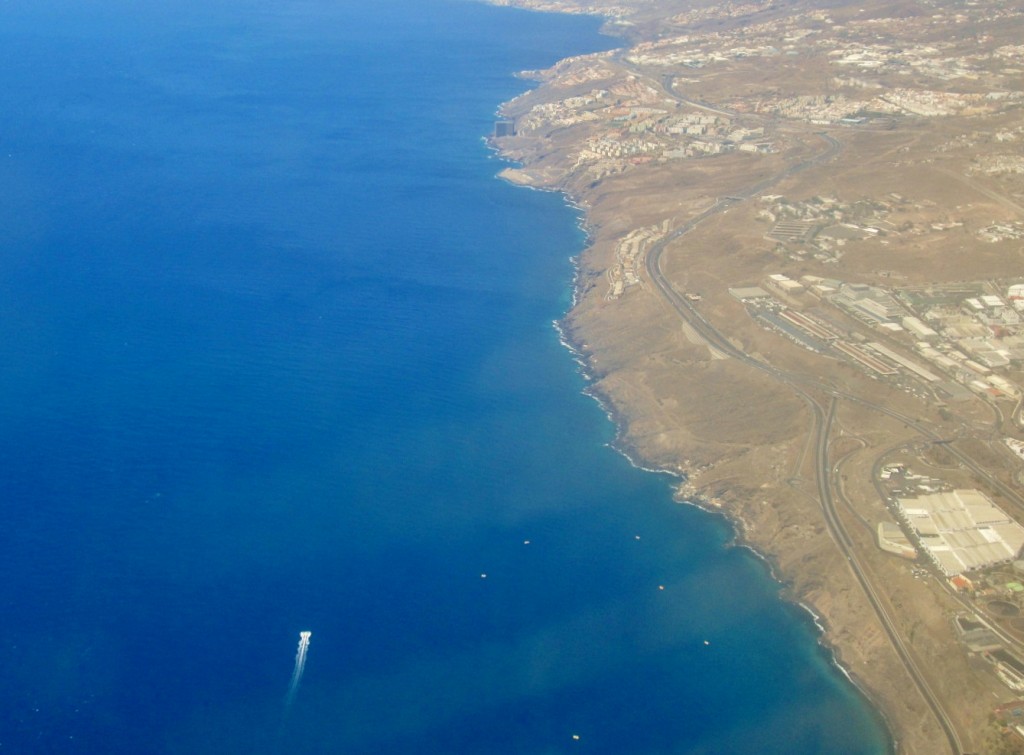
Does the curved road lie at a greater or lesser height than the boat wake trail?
lesser

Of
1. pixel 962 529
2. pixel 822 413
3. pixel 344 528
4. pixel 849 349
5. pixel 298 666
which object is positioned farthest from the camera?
pixel 849 349

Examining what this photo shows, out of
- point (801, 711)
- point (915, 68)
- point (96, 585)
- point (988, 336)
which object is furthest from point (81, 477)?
point (915, 68)

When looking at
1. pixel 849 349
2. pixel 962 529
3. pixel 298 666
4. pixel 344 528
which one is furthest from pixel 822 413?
pixel 298 666

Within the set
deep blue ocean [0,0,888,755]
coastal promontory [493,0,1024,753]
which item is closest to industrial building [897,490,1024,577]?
coastal promontory [493,0,1024,753]

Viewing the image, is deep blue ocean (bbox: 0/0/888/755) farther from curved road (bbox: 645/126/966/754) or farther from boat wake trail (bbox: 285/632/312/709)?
curved road (bbox: 645/126/966/754)

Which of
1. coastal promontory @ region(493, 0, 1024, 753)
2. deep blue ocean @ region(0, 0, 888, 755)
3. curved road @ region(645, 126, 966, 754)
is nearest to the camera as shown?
deep blue ocean @ region(0, 0, 888, 755)

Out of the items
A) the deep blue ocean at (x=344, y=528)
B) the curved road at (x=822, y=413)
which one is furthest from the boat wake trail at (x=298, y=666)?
the curved road at (x=822, y=413)

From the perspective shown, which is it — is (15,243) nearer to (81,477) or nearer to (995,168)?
(81,477)

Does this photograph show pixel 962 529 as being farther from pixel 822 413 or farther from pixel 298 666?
pixel 298 666
